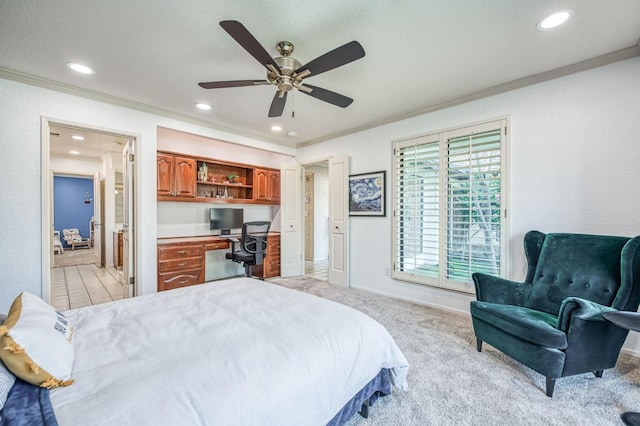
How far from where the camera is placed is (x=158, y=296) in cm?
201

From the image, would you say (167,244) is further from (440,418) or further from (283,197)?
(440,418)

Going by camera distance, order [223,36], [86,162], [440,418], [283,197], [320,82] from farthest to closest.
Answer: [86,162] → [283,197] → [320,82] → [223,36] → [440,418]

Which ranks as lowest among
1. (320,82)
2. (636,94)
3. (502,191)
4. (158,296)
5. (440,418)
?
(440,418)

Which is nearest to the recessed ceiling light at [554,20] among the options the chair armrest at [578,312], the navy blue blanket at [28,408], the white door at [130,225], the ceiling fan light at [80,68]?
the chair armrest at [578,312]

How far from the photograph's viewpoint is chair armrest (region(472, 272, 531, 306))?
2453 mm

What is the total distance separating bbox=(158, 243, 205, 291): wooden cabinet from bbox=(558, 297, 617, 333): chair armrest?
4200mm

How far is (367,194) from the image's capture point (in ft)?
14.2

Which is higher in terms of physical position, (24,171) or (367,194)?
(24,171)

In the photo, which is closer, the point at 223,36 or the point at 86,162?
the point at 223,36

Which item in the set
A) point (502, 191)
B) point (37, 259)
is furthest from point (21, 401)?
point (502, 191)

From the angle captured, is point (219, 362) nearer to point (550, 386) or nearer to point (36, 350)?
point (36, 350)

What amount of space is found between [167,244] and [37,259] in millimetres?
1270

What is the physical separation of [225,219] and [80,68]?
285 cm

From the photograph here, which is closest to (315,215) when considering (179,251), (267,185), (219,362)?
(267,185)
